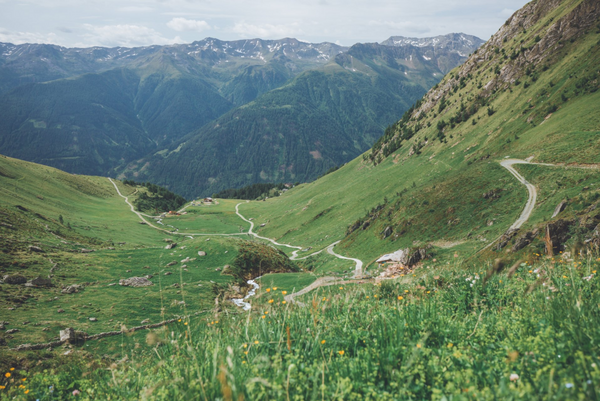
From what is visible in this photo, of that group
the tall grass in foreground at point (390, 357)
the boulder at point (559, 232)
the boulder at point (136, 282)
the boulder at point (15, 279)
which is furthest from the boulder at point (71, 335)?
the boulder at point (559, 232)

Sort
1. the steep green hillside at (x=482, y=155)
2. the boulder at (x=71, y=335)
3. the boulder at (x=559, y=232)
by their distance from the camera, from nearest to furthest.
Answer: the boulder at (x=71, y=335)
the boulder at (x=559, y=232)
the steep green hillside at (x=482, y=155)

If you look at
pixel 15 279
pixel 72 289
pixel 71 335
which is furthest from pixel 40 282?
pixel 71 335

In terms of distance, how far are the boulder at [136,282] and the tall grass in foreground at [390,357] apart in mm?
25561

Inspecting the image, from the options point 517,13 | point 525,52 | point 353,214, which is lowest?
point 353,214

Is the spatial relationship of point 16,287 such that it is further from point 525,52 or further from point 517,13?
point 517,13

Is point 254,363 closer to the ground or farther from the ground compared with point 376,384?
farther from the ground

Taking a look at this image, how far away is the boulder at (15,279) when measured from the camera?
25531 millimetres

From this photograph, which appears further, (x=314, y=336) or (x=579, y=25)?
(x=579, y=25)

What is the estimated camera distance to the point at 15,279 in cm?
2603

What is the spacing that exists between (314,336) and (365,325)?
1296 millimetres

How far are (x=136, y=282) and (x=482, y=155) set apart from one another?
2780 inches

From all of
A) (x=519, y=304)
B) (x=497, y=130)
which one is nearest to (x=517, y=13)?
(x=497, y=130)

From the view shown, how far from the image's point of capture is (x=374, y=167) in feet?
396

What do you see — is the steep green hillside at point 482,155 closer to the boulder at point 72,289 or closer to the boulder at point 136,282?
the boulder at point 136,282
